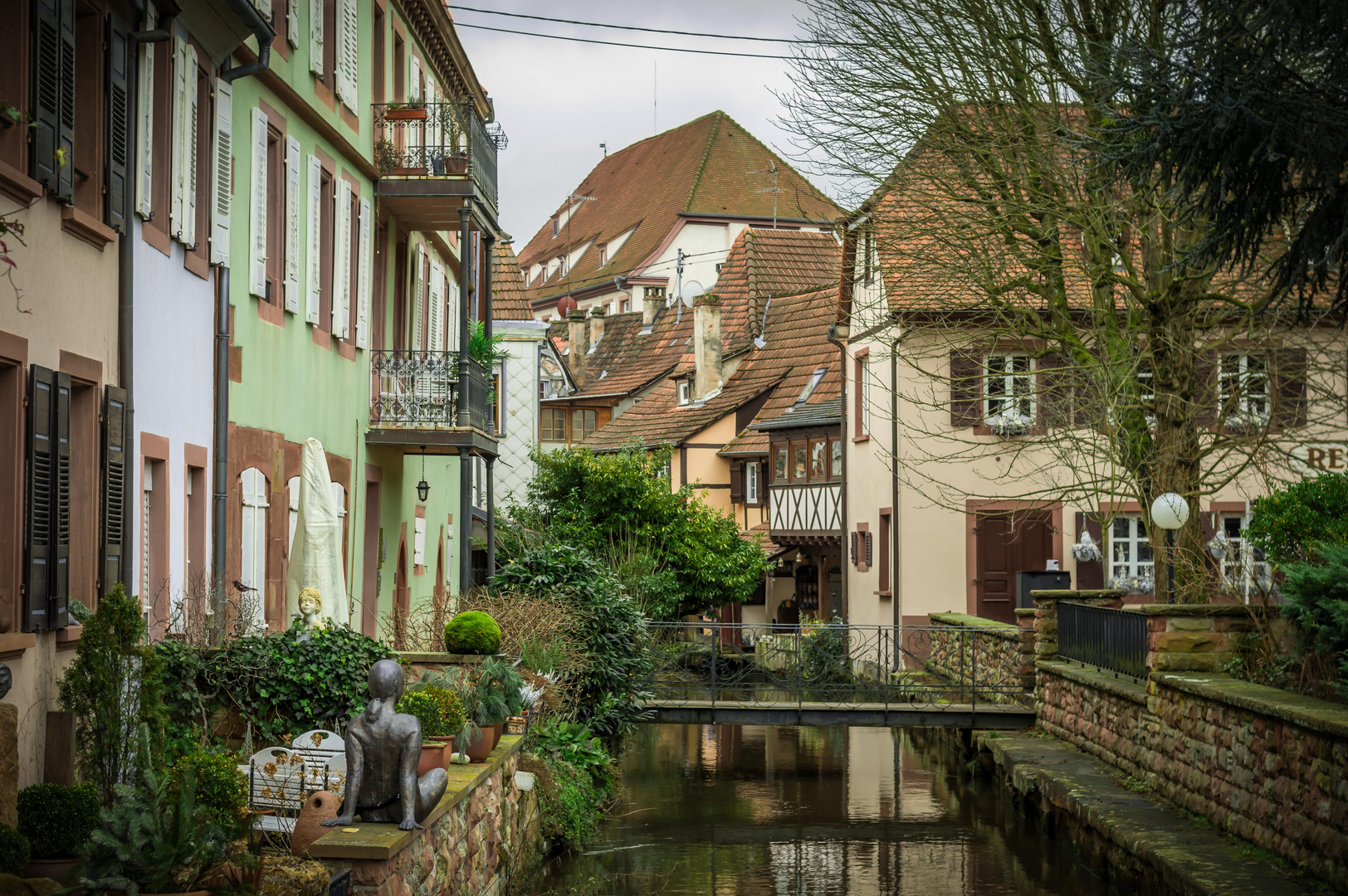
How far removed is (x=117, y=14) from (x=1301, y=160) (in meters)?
7.55

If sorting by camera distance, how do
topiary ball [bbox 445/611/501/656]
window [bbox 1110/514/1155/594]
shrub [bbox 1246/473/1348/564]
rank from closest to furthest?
topiary ball [bbox 445/611/501/656] < shrub [bbox 1246/473/1348/564] < window [bbox 1110/514/1155/594]

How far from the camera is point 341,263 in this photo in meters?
17.5

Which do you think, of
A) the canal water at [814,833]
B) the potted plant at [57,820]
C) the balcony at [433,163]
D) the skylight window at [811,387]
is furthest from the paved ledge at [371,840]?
the skylight window at [811,387]

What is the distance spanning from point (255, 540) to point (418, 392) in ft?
17.6

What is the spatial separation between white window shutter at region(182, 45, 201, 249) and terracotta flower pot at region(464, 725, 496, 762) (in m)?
4.46

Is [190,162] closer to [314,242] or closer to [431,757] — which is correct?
[314,242]

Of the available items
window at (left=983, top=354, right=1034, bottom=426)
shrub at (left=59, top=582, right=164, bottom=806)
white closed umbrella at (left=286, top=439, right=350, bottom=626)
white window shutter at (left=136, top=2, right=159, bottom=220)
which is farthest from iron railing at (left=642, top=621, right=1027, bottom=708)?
shrub at (left=59, top=582, right=164, bottom=806)

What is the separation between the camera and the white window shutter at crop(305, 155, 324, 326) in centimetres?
1622

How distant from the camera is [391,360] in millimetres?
19609

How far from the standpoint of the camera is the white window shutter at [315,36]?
53.2ft

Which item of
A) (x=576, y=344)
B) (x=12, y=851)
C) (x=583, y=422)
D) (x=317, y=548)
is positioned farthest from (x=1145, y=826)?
(x=576, y=344)

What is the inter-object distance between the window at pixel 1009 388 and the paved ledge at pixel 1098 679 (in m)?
2.89

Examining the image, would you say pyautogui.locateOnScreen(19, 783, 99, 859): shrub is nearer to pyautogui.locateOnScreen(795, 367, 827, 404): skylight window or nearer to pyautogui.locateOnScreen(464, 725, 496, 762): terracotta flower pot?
pyautogui.locateOnScreen(464, 725, 496, 762): terracotta flower pot

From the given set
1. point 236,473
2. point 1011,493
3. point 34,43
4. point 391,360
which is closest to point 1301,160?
point 34,43
